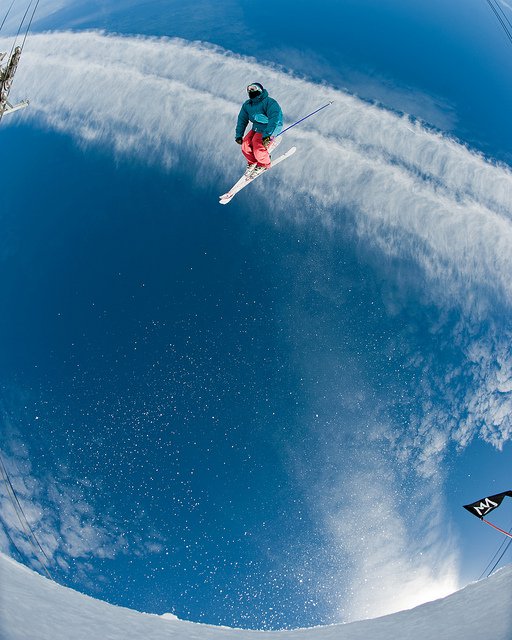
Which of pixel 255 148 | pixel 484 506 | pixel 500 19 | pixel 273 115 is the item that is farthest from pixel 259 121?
pixel 500 19

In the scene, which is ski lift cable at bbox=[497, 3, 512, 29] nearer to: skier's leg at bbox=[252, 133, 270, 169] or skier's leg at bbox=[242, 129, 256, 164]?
skier's leg at bbox=[252, 133, 270, 169]

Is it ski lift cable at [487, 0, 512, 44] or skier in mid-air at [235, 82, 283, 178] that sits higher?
ski lift cable at [487, 0, 512, 44]

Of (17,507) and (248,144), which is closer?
(248,144)

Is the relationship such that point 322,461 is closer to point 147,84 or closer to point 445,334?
point 445,334

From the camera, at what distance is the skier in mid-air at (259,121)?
9474 mm

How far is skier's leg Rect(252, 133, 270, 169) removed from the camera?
10.3m

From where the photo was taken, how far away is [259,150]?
10.5 m

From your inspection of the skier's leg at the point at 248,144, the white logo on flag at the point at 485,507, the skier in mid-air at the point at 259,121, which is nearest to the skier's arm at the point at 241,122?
the skier in mid-air at the point at 259,121

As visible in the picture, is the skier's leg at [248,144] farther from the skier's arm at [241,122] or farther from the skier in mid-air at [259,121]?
the skier's arm at [241,122]

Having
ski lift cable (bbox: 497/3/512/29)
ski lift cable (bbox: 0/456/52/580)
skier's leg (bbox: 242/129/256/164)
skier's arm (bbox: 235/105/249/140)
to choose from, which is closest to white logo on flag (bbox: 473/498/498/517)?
skier's leg (bbox: 242/129/256/164)

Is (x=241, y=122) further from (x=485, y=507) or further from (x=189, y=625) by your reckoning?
(x=189, y=625)

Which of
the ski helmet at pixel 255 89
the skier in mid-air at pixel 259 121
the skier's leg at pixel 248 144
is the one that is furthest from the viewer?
the skier's leg at pixel 248 144

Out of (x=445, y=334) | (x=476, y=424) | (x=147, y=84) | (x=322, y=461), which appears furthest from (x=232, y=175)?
(x=476, y=424)

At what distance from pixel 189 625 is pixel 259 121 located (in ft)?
47.9
